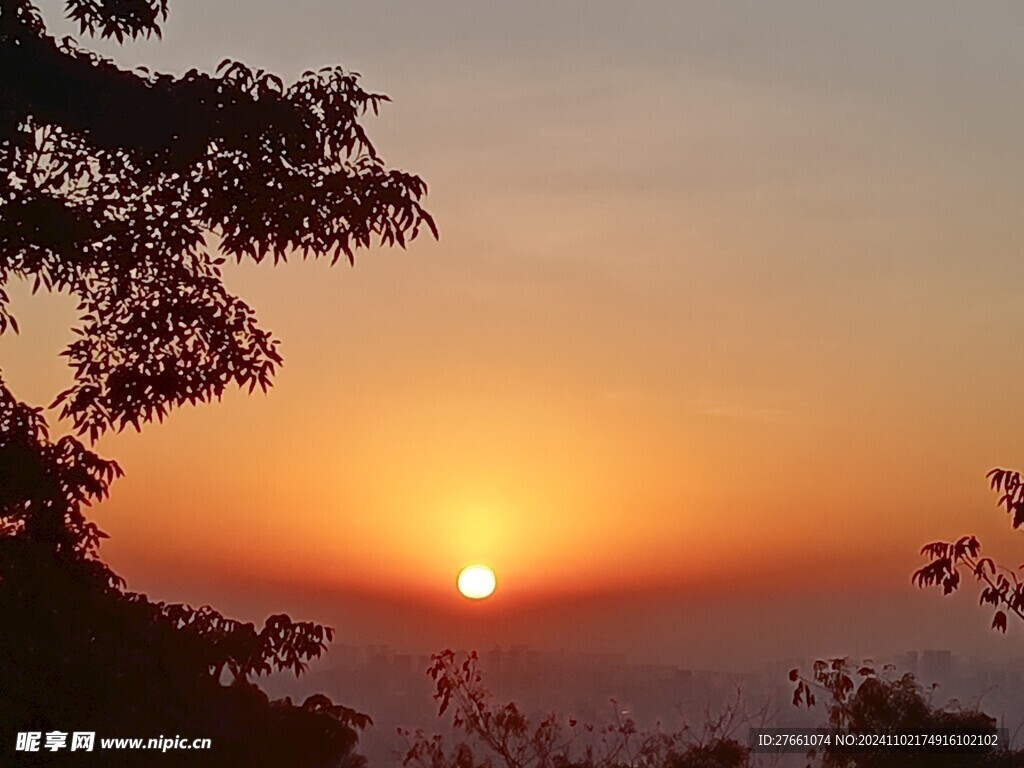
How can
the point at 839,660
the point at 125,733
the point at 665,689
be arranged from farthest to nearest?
the point at 665,689
the point at 839,660
the point at 125,733

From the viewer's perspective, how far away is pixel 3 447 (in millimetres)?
8812

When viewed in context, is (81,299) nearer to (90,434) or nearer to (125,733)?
(90,434)

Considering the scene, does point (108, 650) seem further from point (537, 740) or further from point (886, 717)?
point (886, 717)

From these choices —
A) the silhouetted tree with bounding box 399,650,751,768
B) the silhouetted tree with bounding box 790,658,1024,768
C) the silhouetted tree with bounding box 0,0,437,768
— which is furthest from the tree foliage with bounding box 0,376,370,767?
the silhouetted tree with bounding box 790,658,1024,768

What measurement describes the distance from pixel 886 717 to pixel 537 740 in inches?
132

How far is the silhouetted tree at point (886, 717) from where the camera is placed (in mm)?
11727

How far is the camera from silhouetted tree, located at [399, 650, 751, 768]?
12.5 m

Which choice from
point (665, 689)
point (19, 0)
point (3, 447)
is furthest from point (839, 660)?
point (19, 0)

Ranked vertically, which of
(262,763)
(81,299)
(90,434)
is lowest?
(262,763)

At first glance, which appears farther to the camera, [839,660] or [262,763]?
[839,660]

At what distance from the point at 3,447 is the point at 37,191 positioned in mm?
1680

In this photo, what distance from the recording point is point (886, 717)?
1207 centimetres

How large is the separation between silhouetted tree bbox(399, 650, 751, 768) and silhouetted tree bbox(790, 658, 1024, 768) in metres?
0.83

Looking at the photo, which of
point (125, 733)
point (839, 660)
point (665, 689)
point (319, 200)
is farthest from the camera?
point (665, 689)
